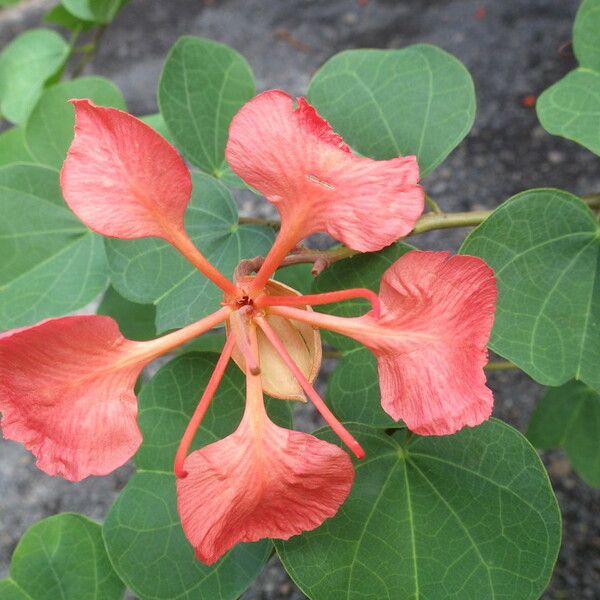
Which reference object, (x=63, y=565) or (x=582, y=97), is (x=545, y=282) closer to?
(x=582, y=97)

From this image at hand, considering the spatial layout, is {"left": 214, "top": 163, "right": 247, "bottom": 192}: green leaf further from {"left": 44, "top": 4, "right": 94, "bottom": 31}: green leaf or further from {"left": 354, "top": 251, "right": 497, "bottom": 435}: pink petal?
{"left": 44, "top": 4, "right": 94, "bottom": 31}: green leaf

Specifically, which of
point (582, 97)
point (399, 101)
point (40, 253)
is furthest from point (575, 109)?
point (40, 253)

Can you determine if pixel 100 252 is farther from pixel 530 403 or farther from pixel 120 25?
pixel 120 25

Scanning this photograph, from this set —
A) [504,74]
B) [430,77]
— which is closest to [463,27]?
[504,74]

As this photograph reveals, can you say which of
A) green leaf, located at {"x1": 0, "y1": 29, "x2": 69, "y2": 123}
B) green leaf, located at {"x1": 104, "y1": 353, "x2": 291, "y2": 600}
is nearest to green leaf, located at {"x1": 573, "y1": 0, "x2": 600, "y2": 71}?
green leaf, located at {"x1": 104, "y1": 353, "x2": 291, "y2": 600}

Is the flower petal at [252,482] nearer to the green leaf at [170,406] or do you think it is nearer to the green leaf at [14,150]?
the green leaf at [170,406]

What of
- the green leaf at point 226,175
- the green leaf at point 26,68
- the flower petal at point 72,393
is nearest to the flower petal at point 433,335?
the flower petal at point 72,393
